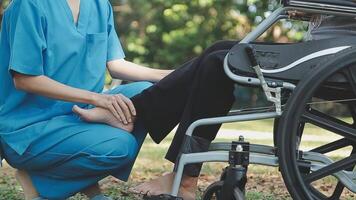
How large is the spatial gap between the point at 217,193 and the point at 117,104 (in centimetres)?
56

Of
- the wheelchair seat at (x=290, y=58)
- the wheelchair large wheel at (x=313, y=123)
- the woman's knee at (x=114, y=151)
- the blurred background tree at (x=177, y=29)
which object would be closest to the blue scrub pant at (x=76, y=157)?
the woman's knee at (x=114, y=151)

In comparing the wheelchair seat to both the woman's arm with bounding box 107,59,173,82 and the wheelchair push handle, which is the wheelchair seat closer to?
the wheelchair push handle

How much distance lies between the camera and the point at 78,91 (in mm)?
3006

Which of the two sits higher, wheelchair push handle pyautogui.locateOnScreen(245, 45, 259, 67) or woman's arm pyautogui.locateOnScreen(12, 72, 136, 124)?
wheelchair push handle pyautogui.locateOnScreen(245, 45, 259, 67)

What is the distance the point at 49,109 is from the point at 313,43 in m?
1.18

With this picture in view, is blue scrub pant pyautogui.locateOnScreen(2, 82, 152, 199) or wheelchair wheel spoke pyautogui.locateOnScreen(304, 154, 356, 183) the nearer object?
wheelchair wheel spoke pyautogui.locateOnScreen(304, 154, 356, 183)

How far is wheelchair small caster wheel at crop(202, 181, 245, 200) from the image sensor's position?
276 centimetres

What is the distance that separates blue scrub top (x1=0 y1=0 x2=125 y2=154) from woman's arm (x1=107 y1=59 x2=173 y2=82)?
0.18 meters

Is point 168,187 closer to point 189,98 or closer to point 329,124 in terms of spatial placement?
point 189,98

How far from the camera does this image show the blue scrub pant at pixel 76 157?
3027 millimetres

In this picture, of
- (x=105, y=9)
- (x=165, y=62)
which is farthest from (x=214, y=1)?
(x=105, y=9)

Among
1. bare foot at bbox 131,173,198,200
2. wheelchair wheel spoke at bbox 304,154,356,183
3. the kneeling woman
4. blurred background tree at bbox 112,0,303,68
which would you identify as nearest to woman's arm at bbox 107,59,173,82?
the kneeling woman

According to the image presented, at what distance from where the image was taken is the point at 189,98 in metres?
2.94

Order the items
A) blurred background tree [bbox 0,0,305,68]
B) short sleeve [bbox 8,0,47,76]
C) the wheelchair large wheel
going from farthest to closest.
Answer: blurred background tree [bbox 0,0,305,68], short sleeve [bbox 8,0,47,76], the wheelchair large wheel
